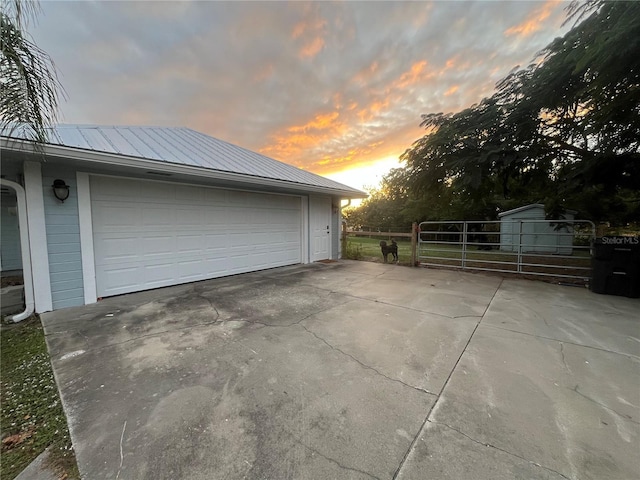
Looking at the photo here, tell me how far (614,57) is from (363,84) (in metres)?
5.00

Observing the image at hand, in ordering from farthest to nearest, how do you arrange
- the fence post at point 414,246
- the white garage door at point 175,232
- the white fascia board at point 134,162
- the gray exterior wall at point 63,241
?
1. the fence post at point 414,246
2. the white garage door at point 175,232
3. the gray exterior wall at point 63,241
4. the white fascia board at point 134,162

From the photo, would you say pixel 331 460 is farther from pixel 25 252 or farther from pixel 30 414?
pixel 25 252

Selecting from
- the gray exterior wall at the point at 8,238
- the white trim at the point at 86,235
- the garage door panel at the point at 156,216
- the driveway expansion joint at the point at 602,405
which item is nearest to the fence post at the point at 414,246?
the driveway expansion joint at the point at 602,405

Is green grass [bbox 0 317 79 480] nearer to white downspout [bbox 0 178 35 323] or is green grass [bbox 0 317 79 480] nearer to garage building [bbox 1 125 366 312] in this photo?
white downspout [bbox 0 178 35 323]

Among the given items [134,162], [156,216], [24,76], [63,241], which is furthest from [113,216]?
[24,76]

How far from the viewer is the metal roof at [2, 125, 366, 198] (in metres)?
4.08

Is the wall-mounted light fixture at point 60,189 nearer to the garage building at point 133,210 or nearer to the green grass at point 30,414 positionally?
the garage building at point 133,210

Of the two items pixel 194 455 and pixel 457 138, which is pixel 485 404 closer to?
pixel 194 455

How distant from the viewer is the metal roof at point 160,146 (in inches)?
161

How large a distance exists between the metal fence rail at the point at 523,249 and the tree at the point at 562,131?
1147 millimetres

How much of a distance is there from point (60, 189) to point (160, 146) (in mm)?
1870

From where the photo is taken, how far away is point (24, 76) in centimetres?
224

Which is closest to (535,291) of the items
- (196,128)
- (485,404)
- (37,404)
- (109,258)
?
(485,404)

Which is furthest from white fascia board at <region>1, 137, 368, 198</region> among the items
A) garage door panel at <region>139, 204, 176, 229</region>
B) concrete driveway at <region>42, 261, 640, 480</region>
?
concrete driveway at <region>42, 261, 640, 480</region>
